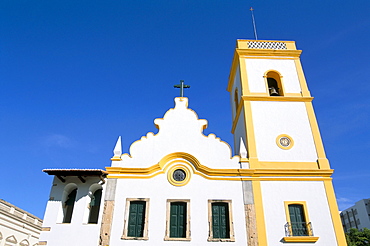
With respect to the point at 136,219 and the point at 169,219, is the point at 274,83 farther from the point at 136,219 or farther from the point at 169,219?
the point at 136,219

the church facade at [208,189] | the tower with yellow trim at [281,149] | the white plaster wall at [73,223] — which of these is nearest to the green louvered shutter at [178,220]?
the church facade at [208,189]

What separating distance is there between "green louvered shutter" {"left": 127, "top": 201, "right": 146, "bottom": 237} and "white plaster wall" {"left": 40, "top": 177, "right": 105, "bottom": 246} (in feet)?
4.74

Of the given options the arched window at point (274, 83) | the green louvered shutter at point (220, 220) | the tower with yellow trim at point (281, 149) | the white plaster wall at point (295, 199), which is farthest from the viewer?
the arched window at point (274, 83)

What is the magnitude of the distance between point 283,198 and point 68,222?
420 inches

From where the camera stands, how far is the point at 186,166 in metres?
15.0

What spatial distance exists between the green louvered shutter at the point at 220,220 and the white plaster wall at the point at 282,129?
340 centimetres

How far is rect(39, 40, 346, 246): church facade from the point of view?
1339 centimetres

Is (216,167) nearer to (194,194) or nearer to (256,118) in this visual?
(194,194)

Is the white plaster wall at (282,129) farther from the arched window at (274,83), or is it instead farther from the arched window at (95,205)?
the arched window at (95,205)

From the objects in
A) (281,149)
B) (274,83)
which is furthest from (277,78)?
(281,149)

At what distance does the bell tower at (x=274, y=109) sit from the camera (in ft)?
51.3

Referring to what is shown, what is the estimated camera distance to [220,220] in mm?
13742

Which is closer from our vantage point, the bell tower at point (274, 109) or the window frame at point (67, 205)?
the window frame at point (67, 205)

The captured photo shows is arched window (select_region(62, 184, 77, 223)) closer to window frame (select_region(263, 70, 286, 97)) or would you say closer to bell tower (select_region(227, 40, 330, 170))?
bell tower (select_region(227, 40, 330, 170))
